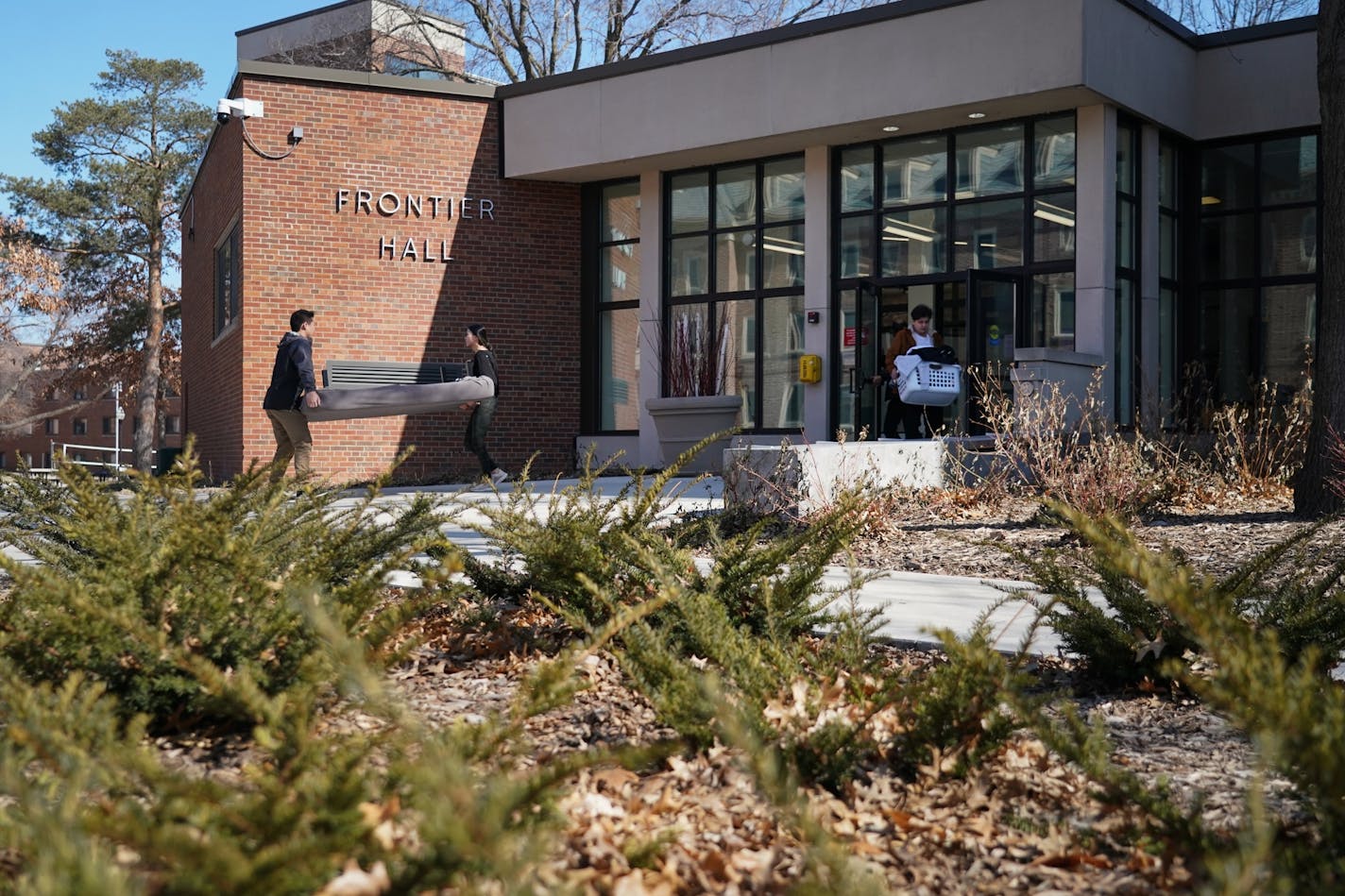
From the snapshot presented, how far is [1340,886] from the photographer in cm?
204

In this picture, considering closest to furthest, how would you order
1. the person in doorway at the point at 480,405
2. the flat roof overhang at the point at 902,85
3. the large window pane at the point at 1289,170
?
the person in doorway at the point at 480,405 → the flat roof overhang at the point at 902,85 → the large window pane at the point at 1289,170

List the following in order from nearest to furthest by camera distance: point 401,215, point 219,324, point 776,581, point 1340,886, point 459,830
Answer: point 459,830
point 1340,886
point 776,581
point 401,215
point 219,324

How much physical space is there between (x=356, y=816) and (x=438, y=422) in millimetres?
16452

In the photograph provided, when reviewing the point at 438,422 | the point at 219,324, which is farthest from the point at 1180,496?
the point at 219,324

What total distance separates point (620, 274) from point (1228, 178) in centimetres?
833

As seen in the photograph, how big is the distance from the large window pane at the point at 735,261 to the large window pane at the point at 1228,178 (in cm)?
593

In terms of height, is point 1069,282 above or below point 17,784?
above

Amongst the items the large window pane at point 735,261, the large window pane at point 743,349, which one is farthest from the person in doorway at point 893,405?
the large window pane at point 735,261

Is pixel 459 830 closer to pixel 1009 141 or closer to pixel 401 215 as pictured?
pixel 1009 141

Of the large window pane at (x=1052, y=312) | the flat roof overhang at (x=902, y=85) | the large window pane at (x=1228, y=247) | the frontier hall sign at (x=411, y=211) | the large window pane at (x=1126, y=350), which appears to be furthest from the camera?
the frontier hall sign at (x=411, y=211)

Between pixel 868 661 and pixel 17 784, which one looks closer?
pixel 17 784

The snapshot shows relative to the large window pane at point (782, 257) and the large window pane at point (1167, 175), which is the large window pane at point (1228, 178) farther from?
the large window pane at point (782, 257)

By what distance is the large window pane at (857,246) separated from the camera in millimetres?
17031

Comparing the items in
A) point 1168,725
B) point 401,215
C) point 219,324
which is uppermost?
point 401,215
